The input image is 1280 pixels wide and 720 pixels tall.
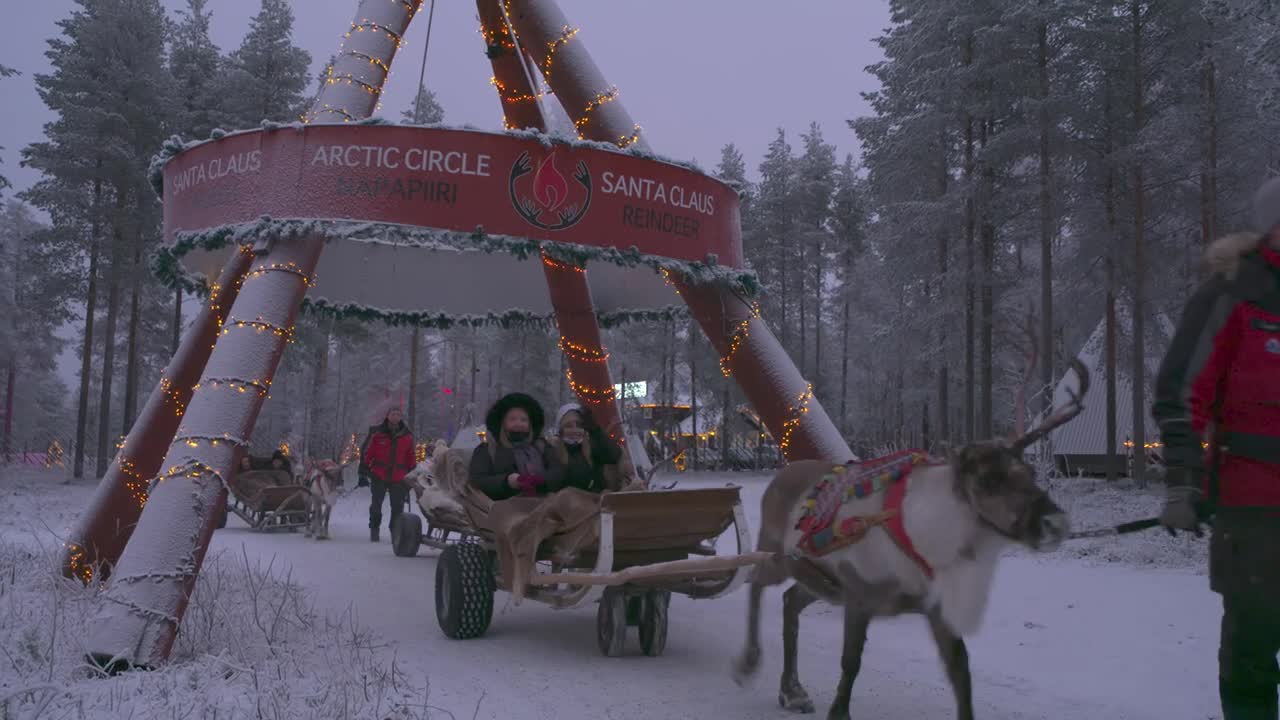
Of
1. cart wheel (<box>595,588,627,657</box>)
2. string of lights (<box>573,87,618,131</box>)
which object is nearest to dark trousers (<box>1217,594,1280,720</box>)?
cart wheel (<box>595,588,627,657</box>)

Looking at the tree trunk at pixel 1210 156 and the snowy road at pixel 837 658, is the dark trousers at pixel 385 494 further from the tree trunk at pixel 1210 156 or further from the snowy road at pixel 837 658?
the tree trunk at pixel 1210 156

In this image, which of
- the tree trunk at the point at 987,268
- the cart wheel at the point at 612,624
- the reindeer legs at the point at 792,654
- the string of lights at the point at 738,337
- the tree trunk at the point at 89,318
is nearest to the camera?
the reindeer legs at the point at 792,654

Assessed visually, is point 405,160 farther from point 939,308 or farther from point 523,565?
point 939,308

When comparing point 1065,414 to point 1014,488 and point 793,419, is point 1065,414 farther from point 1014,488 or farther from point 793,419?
point 793,419

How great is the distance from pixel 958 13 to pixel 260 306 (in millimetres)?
20964

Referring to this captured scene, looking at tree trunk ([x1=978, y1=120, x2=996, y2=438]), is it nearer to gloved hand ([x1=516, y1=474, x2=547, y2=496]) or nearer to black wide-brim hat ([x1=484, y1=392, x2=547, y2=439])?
black wide-brim hat ([x1=484, y1=392, x2=547, y2=439])

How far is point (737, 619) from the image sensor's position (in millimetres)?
8336

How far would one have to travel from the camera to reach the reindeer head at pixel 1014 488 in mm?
3545

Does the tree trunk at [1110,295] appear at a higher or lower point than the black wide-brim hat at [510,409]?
higher

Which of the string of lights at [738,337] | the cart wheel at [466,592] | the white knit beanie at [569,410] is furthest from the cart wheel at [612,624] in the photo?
the string of lights at [738,337]

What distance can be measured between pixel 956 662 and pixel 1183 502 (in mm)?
1268

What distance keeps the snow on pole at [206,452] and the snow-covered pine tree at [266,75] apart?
2247cm

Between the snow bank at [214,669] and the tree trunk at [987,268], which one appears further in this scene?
the tree trunk at [987,268]

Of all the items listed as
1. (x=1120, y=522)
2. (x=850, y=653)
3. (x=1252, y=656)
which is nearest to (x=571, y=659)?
(x=850, y=653)
